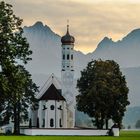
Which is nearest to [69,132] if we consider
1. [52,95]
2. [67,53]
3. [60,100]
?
[60,100]

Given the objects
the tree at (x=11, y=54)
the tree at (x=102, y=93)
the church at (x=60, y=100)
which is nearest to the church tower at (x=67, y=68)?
the church at (x=60, y=100)

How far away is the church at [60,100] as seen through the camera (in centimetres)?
11956

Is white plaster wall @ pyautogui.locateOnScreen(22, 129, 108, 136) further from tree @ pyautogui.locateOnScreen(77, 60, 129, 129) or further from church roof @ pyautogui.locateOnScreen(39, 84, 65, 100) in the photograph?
church roof @ pyautogui.locateOnScreen(39, 84, 65, 100)

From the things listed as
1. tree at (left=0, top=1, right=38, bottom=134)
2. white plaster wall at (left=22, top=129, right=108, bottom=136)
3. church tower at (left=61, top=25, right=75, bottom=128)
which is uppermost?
church tower at (left=61, top=25, right=75, bottom=128)

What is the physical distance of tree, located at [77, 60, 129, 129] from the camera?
9681cm

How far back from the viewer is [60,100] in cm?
12044

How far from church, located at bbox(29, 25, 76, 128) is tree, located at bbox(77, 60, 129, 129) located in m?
18.9

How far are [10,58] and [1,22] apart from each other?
366 centimetres

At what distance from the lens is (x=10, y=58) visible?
56344 mm

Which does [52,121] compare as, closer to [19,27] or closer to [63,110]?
[63,110]

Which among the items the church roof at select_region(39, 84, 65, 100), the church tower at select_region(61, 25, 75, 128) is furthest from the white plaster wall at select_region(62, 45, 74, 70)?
the church roof at select_region(39, 84, 65, 100)

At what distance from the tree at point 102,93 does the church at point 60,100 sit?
18.9m

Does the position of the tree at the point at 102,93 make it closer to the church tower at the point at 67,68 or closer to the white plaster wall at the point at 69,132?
the white plaster wall at the point at 69,132

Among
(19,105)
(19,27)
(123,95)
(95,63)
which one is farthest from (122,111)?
(19,27)
